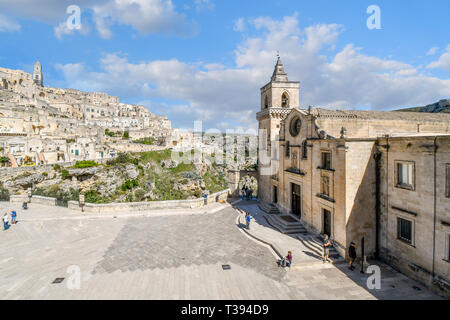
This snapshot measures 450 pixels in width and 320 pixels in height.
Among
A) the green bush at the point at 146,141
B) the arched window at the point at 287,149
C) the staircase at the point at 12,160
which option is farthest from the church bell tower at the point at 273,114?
the green bush at the point at 146,141

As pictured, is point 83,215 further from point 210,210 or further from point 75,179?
point 75,179

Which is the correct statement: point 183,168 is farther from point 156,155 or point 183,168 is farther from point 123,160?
point 123,160

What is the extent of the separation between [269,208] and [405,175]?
1166 centimetres

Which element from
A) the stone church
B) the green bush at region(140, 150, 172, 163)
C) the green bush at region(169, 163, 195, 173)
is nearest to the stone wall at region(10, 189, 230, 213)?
the stone church

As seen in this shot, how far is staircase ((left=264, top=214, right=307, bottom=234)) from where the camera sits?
52.9 feet

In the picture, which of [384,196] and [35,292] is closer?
[35,292]

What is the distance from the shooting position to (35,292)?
8984 millimetres

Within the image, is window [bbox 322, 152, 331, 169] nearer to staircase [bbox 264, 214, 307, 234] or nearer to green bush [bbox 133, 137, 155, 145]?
staircase [bbox 264, 214, 307, 234]

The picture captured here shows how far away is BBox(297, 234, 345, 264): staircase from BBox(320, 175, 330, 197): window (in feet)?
9.49

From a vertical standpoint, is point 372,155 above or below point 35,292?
above

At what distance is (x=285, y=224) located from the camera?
1678cm

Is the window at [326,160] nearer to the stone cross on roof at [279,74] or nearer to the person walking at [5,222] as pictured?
the stone cross on roof at [279,74]

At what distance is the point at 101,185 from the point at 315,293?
1533 inches
